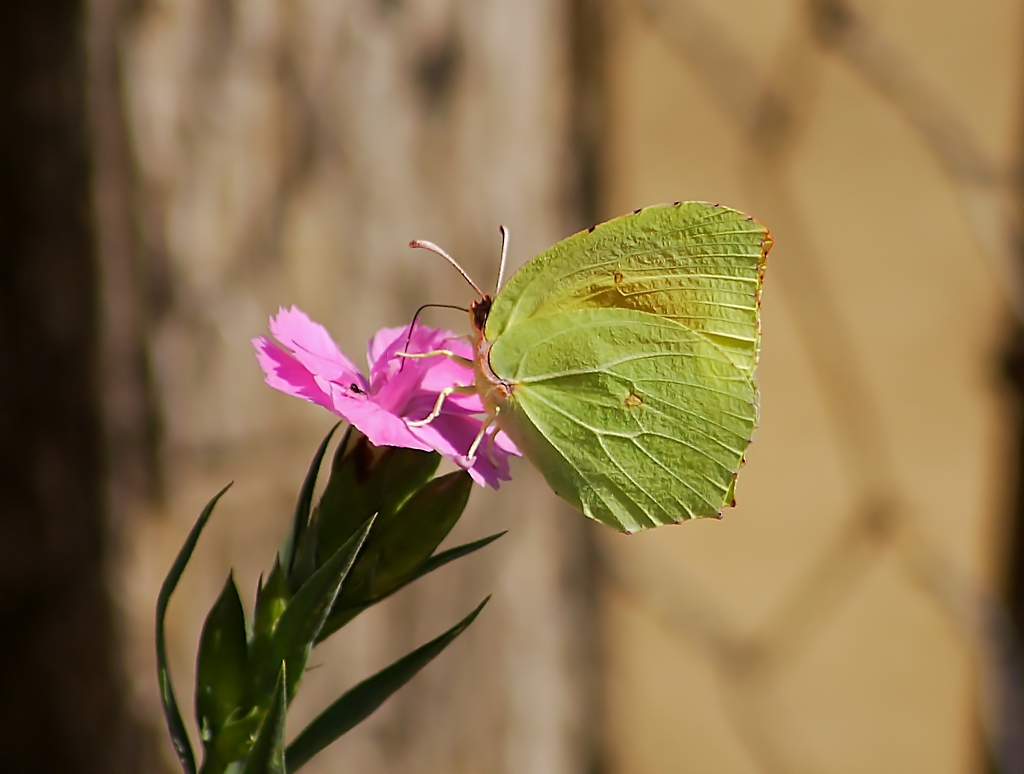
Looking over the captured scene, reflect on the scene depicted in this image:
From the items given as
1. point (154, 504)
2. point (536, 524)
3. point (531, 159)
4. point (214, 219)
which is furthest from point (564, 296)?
point (536, 524)

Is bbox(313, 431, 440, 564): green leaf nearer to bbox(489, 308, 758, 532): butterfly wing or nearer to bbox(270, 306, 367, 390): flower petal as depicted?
bbox(270, 306, 367, 390): flower petal

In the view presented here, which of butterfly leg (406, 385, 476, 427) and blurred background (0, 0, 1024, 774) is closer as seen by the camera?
butterfly leg (406, 385, 476, 427)

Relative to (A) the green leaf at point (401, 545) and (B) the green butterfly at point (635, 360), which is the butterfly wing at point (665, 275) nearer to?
(B) the green butterfly at point (635, 360)

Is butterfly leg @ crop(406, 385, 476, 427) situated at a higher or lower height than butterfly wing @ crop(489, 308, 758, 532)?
higher

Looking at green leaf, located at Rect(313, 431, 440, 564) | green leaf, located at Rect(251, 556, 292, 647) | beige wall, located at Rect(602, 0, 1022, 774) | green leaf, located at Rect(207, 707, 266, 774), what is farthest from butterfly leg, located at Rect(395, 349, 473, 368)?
beige wall, located at Rect(602, 0, 1022, 774)

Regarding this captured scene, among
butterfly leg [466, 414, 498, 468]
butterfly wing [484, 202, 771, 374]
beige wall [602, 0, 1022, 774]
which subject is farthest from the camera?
beige wall [602, 0, 1022, 774]

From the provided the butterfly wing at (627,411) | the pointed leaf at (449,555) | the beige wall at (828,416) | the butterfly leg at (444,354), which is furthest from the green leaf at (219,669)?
the beige wall at (828,416)

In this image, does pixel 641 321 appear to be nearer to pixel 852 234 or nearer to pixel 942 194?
pixel 852 234

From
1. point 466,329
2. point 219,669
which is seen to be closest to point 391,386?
point 219,669
